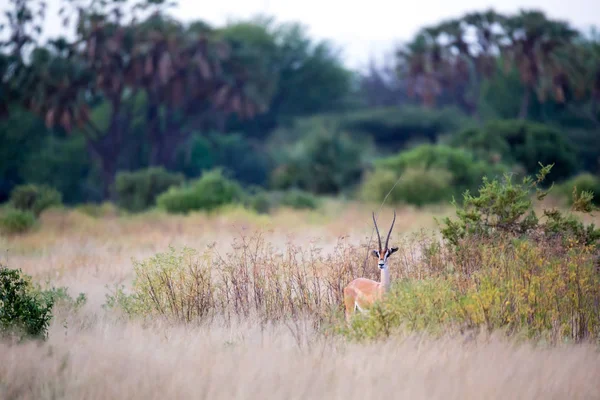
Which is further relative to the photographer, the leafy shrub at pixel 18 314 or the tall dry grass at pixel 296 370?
the leafy shrub at pixel 18 314

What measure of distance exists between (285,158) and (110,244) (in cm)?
2480

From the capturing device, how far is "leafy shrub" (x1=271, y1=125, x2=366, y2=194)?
128 ft

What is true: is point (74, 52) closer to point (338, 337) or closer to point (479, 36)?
point (479, 36)

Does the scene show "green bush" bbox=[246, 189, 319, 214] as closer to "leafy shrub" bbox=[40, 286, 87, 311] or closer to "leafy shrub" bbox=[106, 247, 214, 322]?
"leafy shrub" bbox=[40, 286, 87, 311]

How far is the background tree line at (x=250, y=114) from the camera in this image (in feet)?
124

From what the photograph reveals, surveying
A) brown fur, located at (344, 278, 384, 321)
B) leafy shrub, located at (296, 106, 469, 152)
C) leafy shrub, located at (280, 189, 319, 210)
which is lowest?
leafy shrub, located at (280, 189, 319, 210)

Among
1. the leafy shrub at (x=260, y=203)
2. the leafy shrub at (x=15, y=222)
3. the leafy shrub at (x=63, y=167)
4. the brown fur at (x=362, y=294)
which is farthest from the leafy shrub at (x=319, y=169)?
the brown fur at (x=362, y=294)

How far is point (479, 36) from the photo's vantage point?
45.0 m

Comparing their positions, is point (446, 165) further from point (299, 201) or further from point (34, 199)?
point (34, 199)

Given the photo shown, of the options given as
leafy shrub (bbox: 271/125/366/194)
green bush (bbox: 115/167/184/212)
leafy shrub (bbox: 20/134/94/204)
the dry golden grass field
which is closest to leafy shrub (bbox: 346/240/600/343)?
the dry golden grass field

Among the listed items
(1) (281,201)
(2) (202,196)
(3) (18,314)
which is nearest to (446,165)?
(1) (281,201)

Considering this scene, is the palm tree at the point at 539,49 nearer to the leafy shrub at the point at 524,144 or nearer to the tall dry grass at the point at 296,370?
the leafy shrub at the point at 524,144

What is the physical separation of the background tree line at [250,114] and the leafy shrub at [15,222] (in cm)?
1099

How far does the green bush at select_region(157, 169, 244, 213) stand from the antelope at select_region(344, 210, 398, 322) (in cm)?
2047
